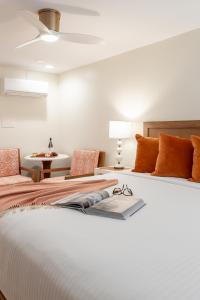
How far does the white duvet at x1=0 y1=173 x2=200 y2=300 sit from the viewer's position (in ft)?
2.78

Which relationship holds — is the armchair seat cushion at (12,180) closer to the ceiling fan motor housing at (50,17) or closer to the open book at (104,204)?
the ceiling fan motor housing at (50,17)

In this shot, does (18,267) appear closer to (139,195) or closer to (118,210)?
(118,210)

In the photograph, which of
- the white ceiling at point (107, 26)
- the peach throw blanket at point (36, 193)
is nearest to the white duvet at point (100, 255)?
the peach throw blanket at point (36, 193)

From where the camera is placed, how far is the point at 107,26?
8.86ft

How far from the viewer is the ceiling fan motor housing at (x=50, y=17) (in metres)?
2.36

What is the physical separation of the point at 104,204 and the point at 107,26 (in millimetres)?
1926

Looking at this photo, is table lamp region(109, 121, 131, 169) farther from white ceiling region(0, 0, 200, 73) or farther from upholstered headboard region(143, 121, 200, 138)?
white ceiling region(0, 0, 200, 73)

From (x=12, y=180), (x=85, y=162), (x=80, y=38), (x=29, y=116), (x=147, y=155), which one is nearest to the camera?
(x=80, y=38)

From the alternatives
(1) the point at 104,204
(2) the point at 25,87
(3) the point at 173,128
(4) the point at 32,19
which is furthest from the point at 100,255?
(2) the point at 25,87

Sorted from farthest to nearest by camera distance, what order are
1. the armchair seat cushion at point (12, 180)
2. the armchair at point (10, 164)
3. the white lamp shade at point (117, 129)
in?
the armchair at point (10, 164) → the armchair seat cushion at point (12, 180) → the white lamp shade at point (117, 129)

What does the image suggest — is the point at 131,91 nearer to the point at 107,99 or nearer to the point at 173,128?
the point at 107,99

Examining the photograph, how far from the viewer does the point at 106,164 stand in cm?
409

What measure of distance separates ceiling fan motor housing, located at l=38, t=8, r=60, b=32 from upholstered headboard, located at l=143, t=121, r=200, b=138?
158 cm

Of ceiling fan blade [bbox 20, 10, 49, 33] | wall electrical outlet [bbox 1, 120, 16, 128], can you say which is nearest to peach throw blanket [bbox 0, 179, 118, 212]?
ceiling fan blade [bbox 20, 10, 49, 33]
